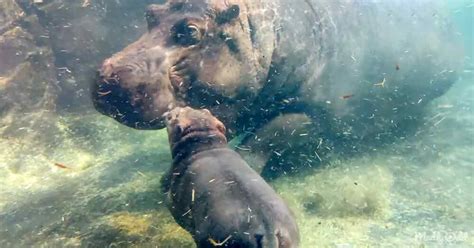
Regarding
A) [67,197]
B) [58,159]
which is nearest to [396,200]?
[67,197]

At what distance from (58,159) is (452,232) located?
5287 millimetres

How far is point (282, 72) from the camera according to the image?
6355mm

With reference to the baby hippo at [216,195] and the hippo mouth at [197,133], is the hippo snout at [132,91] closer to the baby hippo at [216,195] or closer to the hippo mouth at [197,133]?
the baby hippo at [216,195]

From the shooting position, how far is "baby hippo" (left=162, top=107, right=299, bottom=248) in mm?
3023

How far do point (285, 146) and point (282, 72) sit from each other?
1.10m

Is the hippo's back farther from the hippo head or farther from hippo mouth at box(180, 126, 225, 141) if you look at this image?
hippo mouth at box(180, 126, 225, 141)

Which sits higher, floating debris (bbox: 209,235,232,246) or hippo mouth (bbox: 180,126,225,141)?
hippo mouth (bbox: 180,126,225,141)

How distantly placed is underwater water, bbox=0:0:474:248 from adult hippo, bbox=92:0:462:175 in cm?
60

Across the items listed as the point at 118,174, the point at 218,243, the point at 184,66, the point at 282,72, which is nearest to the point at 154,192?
the point at 118,174

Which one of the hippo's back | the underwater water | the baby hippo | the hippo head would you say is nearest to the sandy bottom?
the underwater water

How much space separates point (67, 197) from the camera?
4883 millimetres

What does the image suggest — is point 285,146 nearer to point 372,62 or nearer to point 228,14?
point 228,14

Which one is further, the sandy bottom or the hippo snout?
the hippo snout

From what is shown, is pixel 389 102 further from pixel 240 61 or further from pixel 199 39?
pixel 199 39
